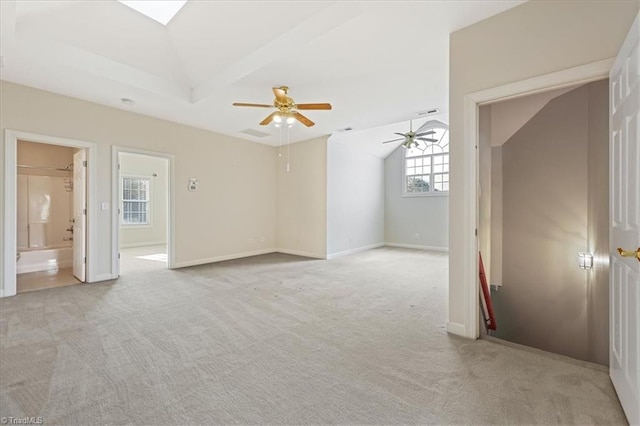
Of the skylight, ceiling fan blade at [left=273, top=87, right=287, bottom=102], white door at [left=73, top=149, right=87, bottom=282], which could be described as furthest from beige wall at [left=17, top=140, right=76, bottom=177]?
ceiling fan blade at [left=273, top=87, right=287, bottom=102]

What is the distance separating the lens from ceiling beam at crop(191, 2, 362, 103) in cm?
252

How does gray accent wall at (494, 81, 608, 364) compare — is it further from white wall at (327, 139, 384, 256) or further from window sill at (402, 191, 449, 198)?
window sill at (402, 191, 449, 198)

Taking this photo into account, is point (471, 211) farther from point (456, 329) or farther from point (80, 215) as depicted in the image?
point (80, 215)

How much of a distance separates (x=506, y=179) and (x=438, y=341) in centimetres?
294

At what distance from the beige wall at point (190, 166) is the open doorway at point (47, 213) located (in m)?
0.43

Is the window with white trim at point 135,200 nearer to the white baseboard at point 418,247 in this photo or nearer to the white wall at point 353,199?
the white wall at point 353,199

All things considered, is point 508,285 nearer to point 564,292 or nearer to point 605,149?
point 564,292

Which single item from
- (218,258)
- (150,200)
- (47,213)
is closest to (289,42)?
(218,258)

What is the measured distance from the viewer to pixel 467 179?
247cm

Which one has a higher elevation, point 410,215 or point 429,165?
point 429,165

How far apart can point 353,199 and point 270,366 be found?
5734mm

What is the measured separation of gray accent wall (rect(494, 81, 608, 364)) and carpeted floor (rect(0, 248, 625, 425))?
54.9 inches

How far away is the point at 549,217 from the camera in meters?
3.65

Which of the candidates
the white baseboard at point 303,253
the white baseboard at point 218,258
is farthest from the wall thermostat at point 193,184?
the white baseboard at point 303,253
